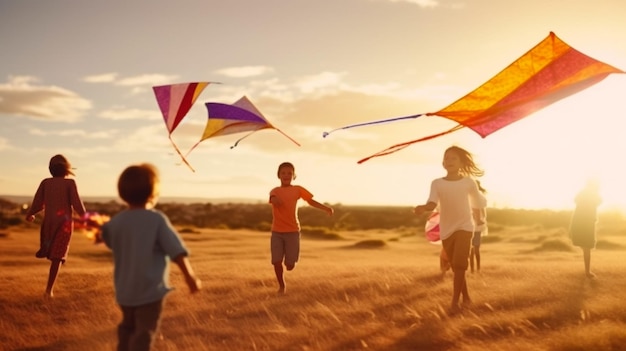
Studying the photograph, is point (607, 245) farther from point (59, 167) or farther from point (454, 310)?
point (59, 167)

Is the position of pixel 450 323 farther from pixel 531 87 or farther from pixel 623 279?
pixel 623 279

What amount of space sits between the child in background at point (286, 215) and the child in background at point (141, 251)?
15.9 ft

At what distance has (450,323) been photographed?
6910mm

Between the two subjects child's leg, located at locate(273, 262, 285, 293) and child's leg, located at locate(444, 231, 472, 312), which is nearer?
child's leg, located at locate(444, 231, 472, 312)

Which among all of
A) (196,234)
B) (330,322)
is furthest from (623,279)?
(196,234)

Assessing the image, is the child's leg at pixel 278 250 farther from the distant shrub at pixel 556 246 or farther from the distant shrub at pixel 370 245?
the distant shrub at pixel 370 245

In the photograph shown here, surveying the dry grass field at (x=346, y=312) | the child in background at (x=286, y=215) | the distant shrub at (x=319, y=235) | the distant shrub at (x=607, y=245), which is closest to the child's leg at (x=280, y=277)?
the child in background at (x=286, y=215)

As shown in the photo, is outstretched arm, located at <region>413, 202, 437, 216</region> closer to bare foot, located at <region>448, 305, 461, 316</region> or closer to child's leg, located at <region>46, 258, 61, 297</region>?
bare foot, located at <region>448, 305, 461, 316</region>

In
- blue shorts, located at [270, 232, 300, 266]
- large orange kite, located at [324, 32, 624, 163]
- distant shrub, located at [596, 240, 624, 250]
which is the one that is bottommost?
distant shrub, located at [596, 240, 624, 250]

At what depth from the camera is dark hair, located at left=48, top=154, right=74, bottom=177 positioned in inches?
342

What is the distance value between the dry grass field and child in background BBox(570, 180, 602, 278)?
597 mm

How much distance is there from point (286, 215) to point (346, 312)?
2.39 m

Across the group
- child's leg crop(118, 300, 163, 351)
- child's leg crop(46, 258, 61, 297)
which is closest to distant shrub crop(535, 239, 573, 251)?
child's leg crop(46, 258, 61, 297)

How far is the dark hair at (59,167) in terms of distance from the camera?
28.5 ft
